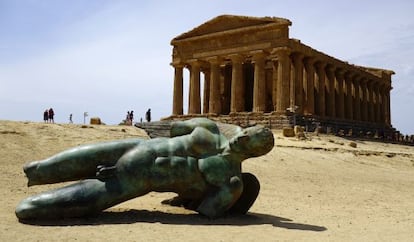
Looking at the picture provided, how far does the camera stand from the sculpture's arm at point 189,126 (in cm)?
870

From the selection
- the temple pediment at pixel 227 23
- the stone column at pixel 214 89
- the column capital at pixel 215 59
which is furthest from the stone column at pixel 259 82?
the stone column at pixel 214 89

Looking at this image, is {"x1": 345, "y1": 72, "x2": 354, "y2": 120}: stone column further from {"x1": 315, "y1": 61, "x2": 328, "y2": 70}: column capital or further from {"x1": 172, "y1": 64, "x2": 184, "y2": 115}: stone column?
{"x1": 172, "y1": 64, "x2": 184, "y2": 115}: stone column

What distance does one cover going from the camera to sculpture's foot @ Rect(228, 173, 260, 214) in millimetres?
8984

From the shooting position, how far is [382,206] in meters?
12.0

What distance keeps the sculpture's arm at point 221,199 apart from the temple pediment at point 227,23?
36.0m

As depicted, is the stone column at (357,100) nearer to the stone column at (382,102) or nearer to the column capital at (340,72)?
the column capital at (340,72)

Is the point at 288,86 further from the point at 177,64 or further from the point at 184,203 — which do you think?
the point at 184,203

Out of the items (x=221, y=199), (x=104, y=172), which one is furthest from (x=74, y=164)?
(x=221, y=199)

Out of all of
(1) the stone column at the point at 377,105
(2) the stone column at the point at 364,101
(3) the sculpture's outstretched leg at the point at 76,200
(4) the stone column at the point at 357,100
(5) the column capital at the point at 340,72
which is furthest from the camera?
(1) the stone column at the point at 377,105

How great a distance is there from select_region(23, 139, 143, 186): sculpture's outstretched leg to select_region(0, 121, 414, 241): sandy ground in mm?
714

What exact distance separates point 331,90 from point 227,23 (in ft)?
44.3

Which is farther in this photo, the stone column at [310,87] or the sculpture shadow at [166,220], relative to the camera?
the stone column at [310,87]

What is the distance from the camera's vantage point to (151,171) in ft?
26.1

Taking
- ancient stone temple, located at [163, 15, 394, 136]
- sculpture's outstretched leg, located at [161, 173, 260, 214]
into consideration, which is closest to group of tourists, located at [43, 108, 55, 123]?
ancient stone temple, located at [163, 15, 394, 136]
